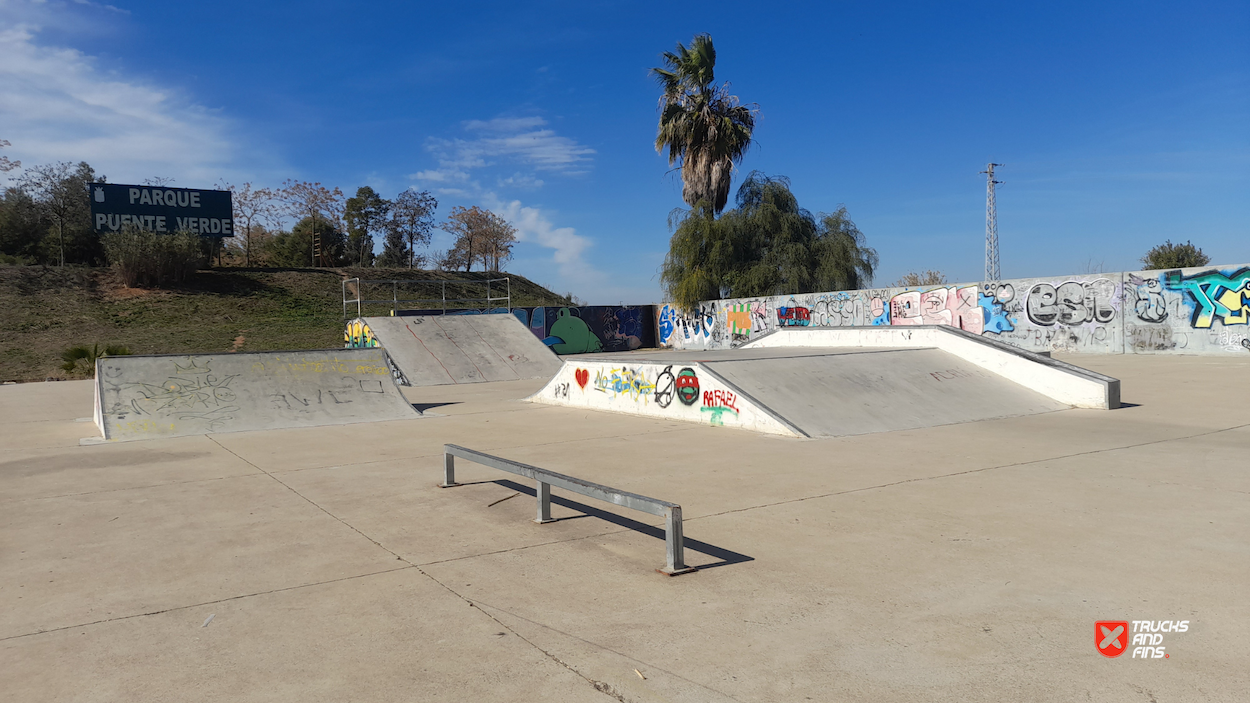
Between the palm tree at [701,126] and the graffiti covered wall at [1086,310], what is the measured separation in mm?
7083

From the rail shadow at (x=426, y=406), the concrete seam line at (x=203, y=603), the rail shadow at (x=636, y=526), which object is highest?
the rail shadow at (x=426, y=406)

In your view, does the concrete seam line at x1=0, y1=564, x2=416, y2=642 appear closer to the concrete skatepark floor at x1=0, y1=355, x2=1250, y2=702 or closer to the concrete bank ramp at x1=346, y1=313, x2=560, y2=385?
the concrete skatepark floor at x1=0, y1=355, x2=1250, y2=702

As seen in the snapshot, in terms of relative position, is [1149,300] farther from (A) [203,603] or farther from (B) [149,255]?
(B) [149,255]

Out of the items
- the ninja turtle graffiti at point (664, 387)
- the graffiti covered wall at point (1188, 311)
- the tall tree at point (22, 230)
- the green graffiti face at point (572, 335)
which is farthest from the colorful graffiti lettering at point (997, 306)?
the tall tree at point (22, 230)

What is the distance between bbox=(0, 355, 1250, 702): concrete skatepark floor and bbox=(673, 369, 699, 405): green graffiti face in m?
2.29

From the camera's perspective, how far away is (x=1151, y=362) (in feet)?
51.4

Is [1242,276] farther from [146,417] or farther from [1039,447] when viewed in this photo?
[146,417]

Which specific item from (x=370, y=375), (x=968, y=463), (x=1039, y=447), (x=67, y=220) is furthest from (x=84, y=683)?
(x=67, y=220)

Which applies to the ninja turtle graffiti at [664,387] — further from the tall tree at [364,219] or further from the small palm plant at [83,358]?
the tall tree at [364,219]

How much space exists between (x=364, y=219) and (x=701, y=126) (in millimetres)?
26668

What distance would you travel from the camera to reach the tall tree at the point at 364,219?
46.7 m

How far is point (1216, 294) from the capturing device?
52.5 ft

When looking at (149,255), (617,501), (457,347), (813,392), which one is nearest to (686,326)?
(457,347)

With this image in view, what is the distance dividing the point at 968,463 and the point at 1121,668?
4.22 m
